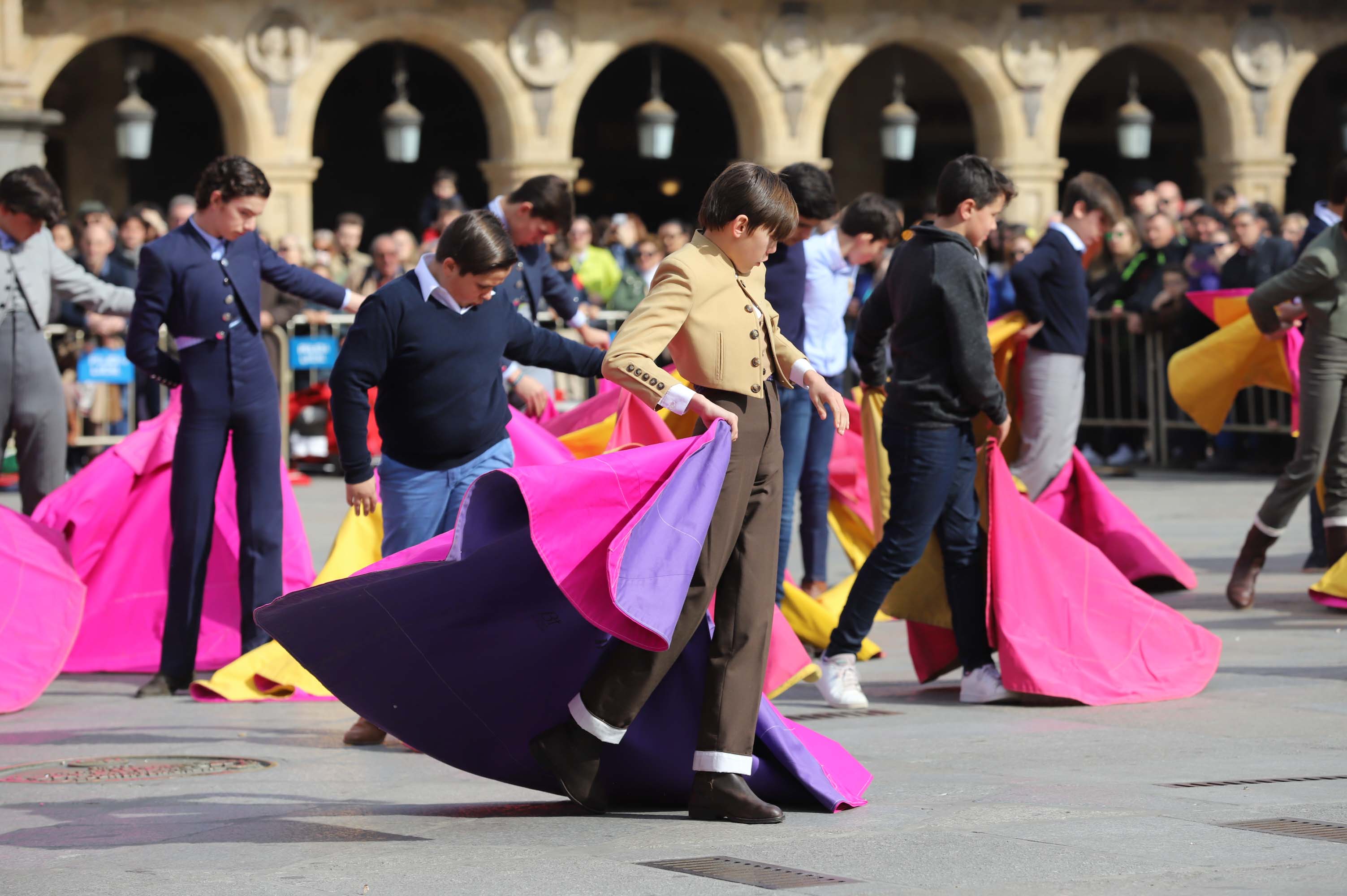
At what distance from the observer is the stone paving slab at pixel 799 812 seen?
14.5 ft

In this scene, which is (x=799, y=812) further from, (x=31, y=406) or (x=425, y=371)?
(x=31, y=406)

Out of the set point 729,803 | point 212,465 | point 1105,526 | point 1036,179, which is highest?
point 1036,179

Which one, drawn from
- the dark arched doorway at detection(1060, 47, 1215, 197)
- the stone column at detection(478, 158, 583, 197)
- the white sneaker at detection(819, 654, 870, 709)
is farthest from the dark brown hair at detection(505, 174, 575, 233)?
the dark arched doorway at detection(1060, 47, 1215, 197)

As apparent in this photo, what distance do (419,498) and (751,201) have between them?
5.55 feet

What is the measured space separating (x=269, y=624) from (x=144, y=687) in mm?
3019

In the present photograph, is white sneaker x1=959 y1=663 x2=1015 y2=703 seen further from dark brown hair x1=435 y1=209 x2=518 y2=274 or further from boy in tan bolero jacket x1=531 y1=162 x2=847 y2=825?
dark brown hair x1=435 y1=209 x2=518 y2=274

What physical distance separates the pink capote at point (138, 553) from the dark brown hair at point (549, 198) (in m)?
1.49

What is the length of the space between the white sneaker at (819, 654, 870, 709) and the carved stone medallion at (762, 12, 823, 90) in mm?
19177

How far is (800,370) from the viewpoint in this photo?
17.9 ft

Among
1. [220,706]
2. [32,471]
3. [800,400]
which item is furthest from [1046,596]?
[32,471]

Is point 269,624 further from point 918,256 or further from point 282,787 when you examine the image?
point 918,256

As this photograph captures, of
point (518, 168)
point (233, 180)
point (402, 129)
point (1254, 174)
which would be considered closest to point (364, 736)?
point (233, 180)

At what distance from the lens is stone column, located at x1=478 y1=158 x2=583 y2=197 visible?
24828 millimetres

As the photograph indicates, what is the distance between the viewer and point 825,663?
716 cm
